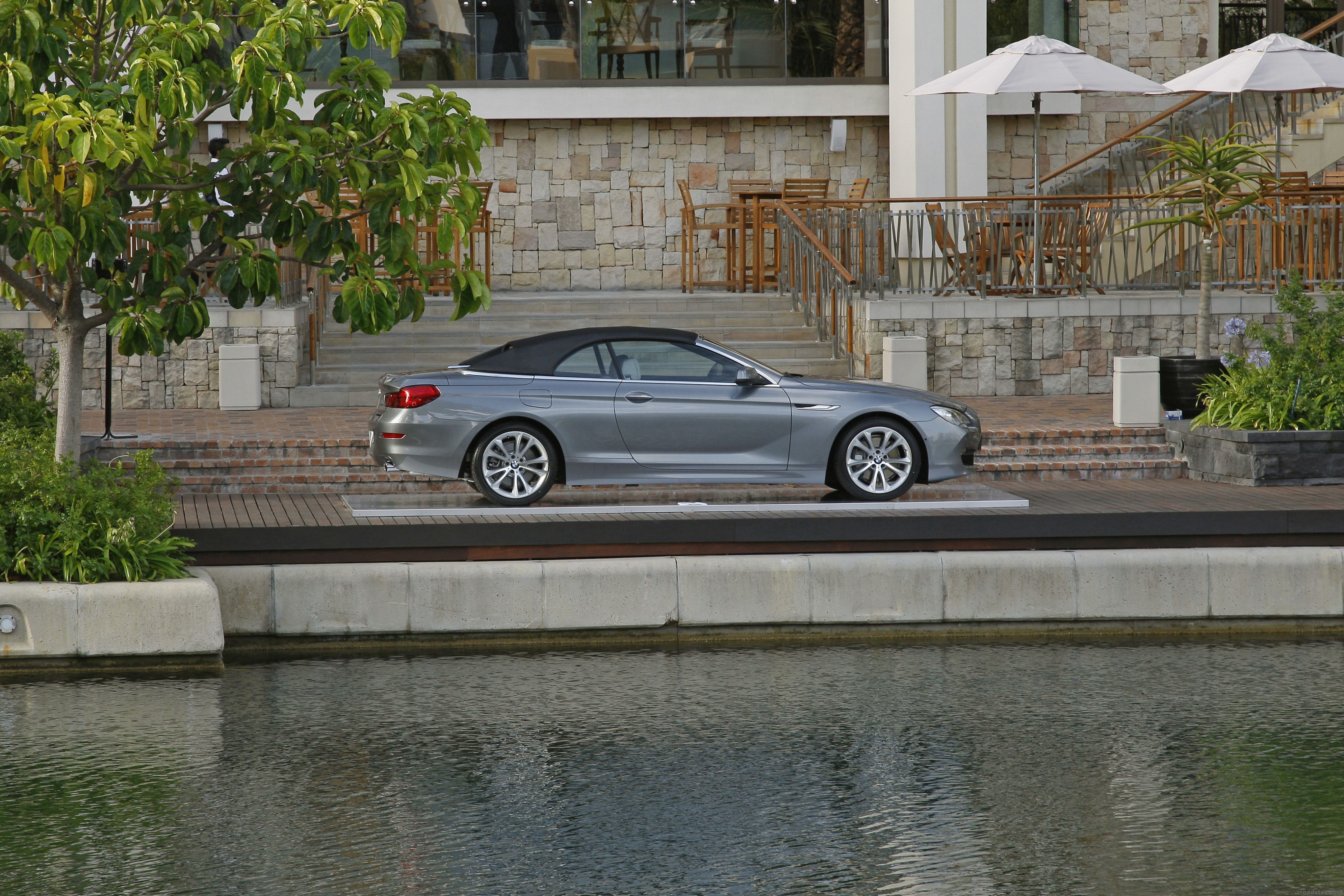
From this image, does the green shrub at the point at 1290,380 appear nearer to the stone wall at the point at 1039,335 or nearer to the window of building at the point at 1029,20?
the stone wall at the point at 1039,335

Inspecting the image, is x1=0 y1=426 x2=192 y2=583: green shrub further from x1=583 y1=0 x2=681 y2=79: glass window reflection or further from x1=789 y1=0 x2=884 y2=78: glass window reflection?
x1=789 y1=0 x2=884 y2=78: glass window reflection

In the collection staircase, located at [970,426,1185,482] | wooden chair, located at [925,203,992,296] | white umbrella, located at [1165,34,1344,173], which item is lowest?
staircase, located at [970,426,1185,482]

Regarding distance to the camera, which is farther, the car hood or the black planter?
the black planter

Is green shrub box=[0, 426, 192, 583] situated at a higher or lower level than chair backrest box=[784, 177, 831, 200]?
lower

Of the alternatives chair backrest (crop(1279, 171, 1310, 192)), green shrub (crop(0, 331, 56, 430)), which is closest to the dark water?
green shrub (crop(0, 331, 56, 430))

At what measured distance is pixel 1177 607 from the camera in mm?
10594

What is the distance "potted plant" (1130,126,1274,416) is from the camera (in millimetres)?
15969

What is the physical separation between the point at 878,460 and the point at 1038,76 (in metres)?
7.83

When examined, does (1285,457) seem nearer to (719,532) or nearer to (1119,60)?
(719,532)

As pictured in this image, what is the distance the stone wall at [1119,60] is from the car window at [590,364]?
43.9 feet

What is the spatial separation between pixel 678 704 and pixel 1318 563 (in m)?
4.53

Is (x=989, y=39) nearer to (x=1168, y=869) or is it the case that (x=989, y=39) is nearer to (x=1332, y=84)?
(x=1332, y=84)

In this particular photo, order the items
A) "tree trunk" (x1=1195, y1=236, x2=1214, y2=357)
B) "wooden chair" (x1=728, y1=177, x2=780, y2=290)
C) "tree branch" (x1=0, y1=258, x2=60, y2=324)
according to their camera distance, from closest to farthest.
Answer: "tree branch" (x1=0, y1=258, x2=60, y2=324)
"tree trunk" (x1=1195, y1=236, x2=1214, y2=357)
"wooden chair" (x1=728, y1=177, x2=780, y2=290)

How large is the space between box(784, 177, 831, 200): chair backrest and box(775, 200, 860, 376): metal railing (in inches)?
Answer: 49.0
